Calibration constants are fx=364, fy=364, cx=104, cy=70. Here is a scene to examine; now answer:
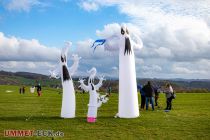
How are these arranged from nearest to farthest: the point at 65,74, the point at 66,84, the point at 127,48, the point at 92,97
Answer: the point at 92,97 → the point at 127,48 → the point at 66,84 → the point at 65,74

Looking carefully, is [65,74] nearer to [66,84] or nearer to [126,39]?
[66,84]

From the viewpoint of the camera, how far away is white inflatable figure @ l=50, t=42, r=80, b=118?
22.0 m

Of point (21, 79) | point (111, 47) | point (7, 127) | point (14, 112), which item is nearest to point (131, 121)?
point (111, 47)

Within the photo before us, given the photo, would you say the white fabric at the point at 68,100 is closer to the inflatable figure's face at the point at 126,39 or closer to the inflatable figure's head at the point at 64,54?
the inflatable figure's head at the point at 64,54

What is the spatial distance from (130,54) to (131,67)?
789mm

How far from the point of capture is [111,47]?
22.5 metres

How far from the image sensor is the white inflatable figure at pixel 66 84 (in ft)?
72.2

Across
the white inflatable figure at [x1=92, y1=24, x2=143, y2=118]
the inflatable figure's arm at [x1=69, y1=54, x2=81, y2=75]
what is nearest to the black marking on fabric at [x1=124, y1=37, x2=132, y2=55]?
the white inflatable figure at [x1=92, y1=24, x2=143, y2=118]

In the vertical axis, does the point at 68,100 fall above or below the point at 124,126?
above

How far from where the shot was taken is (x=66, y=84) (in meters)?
22.1

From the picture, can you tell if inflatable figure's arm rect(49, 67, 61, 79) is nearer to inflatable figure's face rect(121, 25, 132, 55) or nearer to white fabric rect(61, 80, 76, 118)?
white fabric rect(61, 80, 76, 118)

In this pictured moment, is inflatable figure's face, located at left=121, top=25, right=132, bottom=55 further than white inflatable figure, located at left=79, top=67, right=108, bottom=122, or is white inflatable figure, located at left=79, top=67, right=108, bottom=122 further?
inflatable figure's face, located at left=121, top=25, right=132, bottom=55

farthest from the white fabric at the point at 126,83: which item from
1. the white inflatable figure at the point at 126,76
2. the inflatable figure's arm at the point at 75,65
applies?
the inflatable figure's arm at the point at 75,65

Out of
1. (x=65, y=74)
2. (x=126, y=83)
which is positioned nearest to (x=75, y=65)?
(x=65, y=74)
